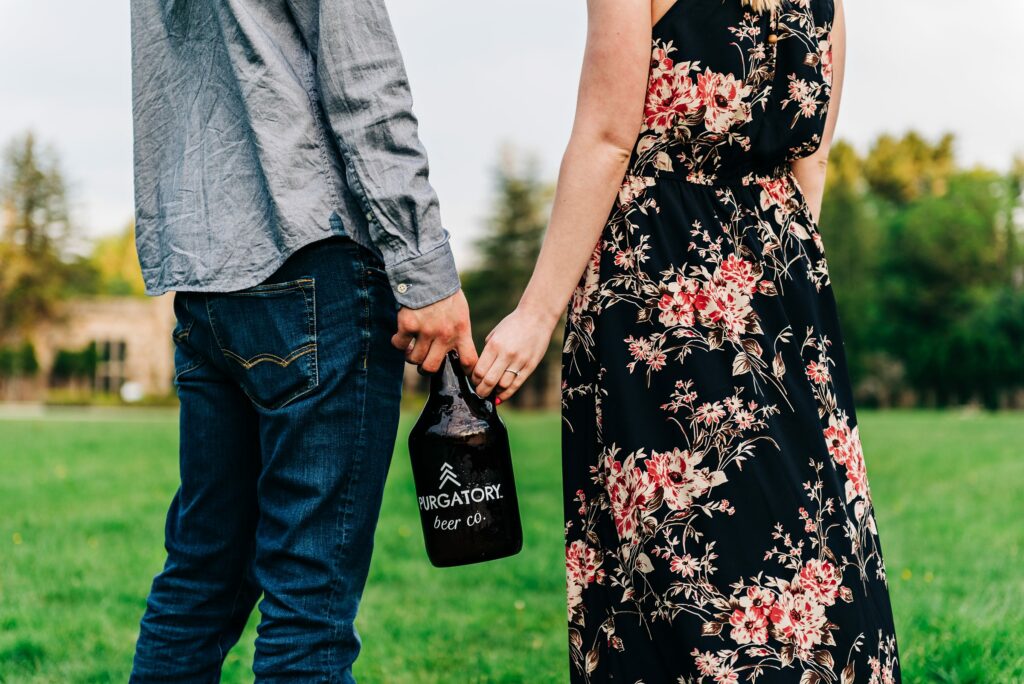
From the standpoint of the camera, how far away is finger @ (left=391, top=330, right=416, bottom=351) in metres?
1.71

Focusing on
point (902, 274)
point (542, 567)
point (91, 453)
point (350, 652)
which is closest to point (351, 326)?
point (350, 652)

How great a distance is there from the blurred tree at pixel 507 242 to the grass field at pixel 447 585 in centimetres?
3688

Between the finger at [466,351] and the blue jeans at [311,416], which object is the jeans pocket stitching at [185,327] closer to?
the blue jeans at [311,416]

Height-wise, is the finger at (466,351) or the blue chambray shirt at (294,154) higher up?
the blue chambray shirt at (294,154)

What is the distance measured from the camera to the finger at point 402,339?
5.61 feet

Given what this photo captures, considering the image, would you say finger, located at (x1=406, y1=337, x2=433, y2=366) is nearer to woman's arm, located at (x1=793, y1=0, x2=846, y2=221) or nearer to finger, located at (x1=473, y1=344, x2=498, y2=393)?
finger, located at (x1=473, y1=344, x2=498, y2=393)

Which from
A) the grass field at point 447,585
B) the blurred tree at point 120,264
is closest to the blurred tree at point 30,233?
the blurred tree at point 120,264

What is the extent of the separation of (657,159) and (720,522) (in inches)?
27.7

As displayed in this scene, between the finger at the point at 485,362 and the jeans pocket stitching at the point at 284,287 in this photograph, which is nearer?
the jeans pocket stitching at the point at 284,287

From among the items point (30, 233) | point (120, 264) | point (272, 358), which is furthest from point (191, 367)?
point (120, 264)

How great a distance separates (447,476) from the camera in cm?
179

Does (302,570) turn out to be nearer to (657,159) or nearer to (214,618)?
(214,618)

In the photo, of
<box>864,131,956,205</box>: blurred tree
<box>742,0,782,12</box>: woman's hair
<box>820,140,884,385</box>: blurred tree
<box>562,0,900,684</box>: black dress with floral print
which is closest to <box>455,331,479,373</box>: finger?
<box>562,0,900,684</box>: black dress with floral print

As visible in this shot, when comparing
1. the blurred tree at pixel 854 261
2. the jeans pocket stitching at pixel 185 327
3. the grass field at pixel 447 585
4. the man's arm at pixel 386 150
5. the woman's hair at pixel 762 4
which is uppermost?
the blurred tree at pixel 854 261
